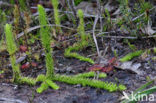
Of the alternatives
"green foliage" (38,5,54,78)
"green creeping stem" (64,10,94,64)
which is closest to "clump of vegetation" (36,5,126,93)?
A: "green foliage" (38,5,54,78)

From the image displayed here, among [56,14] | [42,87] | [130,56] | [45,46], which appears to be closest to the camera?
[42,87]

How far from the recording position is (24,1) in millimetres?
4910

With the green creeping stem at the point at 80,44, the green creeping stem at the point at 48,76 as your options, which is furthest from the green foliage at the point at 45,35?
the green creeping stem at the point at 80,44

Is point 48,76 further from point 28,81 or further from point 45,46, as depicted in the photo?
point 45,46

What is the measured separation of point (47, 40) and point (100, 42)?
1.34 metres

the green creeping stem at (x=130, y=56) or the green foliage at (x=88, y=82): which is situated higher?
the green creeping stem at (x=130, y=56)

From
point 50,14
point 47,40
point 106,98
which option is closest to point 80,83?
point 106,98

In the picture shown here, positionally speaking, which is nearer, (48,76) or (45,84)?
(45,84)

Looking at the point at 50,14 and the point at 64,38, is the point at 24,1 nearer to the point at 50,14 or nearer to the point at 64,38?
the point at 50,14

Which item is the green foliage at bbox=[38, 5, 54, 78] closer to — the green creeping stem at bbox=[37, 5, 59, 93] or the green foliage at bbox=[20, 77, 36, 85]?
the green creeping stem at bbox=[37, 5, 59, 93]

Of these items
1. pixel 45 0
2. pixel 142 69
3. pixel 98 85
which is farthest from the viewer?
pixel 45 0

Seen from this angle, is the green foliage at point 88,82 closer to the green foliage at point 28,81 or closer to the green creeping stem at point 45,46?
the green creeping stem at point 45,46

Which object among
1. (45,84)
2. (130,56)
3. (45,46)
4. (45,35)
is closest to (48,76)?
(45,84)

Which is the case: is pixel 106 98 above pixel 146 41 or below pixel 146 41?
below
